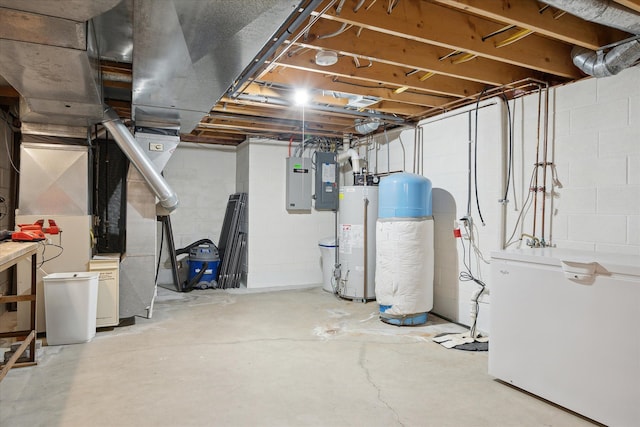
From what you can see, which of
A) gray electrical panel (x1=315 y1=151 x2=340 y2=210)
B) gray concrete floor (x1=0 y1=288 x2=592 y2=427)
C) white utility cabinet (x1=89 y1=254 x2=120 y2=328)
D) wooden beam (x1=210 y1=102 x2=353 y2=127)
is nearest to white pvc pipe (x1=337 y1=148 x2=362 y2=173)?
gray electrical panel (x1=315 y1=151 x2=340 y2=210)

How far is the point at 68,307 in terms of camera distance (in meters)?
3.23

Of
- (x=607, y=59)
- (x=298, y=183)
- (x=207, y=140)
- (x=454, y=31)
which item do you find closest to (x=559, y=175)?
(x=607, y=59)

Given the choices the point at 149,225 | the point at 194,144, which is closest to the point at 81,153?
the point at 149,225

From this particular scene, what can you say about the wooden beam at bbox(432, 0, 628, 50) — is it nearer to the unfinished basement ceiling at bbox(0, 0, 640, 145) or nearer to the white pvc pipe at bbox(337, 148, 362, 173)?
the unfinished basement ceiling at bbox(0, 0, 640, 145)

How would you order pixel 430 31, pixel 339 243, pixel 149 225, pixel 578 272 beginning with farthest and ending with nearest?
pixel 339 243 < pixel 149 225 < pixel 430 31 < pixel 578 272

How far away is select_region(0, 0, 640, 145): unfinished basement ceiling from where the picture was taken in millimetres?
1903

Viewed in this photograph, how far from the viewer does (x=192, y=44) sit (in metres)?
2.00

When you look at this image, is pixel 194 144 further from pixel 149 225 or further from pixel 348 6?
pixel 348 6

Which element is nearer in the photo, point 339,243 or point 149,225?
point 149,225

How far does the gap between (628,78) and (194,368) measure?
3.76 metres

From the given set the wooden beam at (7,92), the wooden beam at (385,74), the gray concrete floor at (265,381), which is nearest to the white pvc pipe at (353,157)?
the wooden beam at (385,74)

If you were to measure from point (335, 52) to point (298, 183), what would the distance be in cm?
321

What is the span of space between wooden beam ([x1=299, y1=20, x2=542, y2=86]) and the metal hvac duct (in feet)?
1.88

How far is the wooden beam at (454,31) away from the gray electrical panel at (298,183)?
139 inches
